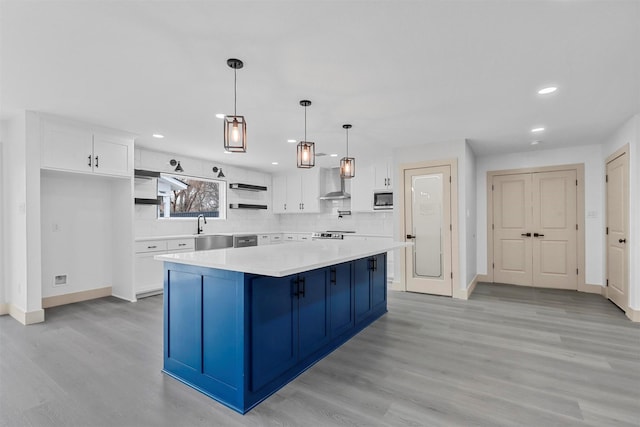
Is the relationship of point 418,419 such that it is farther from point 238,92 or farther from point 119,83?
point 119,83

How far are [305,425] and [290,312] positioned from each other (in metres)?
0.73

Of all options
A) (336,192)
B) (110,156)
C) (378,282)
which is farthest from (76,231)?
(336,192)

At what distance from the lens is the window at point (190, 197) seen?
5.59 metres

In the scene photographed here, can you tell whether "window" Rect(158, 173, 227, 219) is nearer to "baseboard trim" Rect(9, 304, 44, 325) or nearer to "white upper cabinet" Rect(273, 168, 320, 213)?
"white upper cabinet" Rect(273, 168, 320, 213)

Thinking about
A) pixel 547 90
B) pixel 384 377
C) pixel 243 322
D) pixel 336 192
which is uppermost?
pixel 547 90

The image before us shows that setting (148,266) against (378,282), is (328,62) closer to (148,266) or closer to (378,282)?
(378,282)

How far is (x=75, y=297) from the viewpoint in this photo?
439cm

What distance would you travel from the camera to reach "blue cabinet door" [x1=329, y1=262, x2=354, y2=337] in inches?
113

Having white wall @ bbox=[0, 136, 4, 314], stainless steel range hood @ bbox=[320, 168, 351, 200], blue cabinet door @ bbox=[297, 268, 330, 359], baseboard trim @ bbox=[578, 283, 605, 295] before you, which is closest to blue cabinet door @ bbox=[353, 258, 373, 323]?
blue cabinet door @ bbox=[297, 268, 330, 359]

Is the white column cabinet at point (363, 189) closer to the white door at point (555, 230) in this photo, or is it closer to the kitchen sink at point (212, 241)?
the kitchen sink at point (212, 241)

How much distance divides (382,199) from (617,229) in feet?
11.3

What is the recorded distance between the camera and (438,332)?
10.8 ft

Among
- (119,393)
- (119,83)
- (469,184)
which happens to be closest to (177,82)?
(119,83)

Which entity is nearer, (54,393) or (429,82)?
(54,393)
